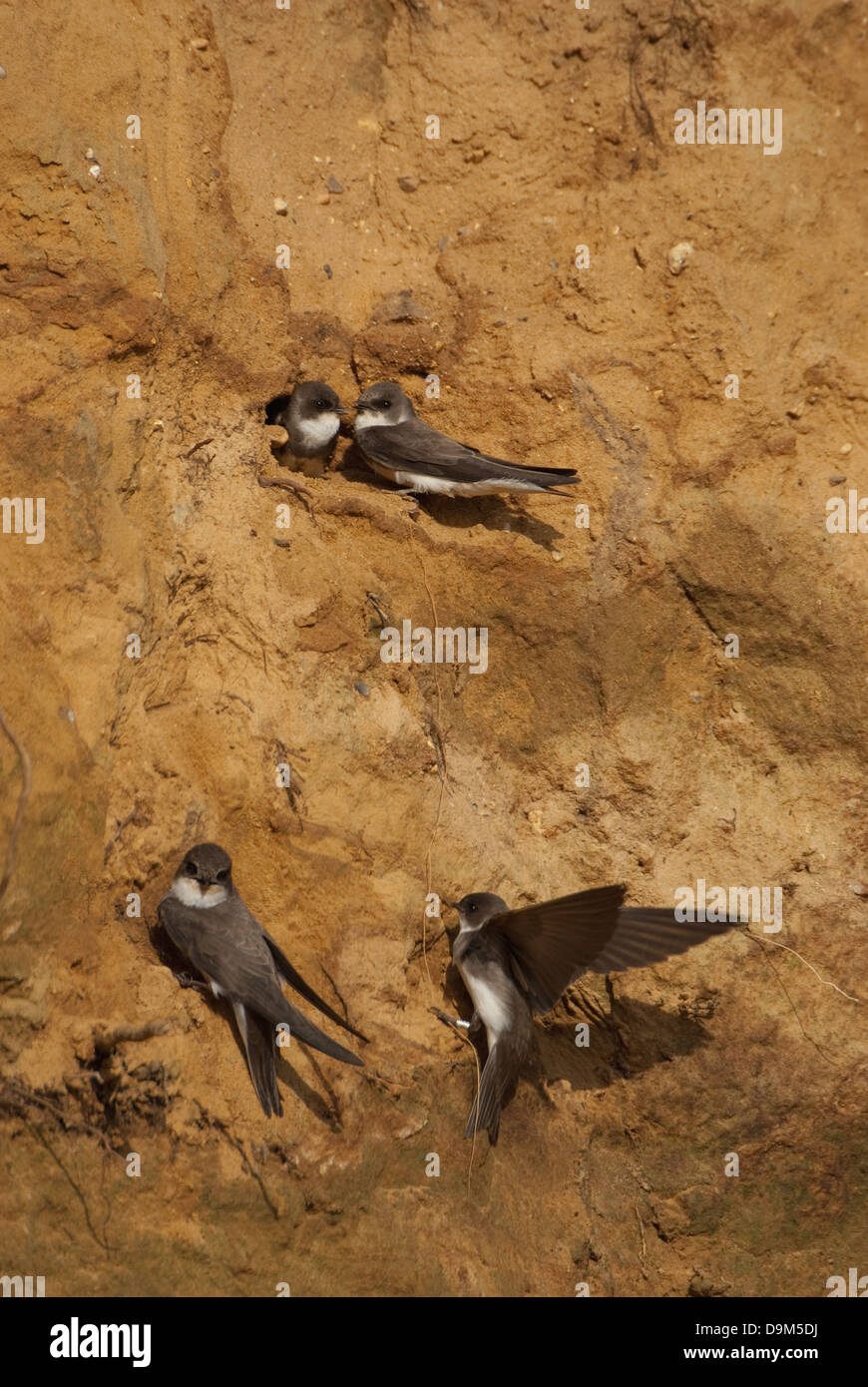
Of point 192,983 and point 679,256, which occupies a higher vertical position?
point 679,256

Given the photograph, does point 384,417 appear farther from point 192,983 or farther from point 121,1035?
point 121,1035

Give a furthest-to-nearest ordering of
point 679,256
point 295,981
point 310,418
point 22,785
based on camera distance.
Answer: point 679,256
point 310,418
point 295,981
point 22,785

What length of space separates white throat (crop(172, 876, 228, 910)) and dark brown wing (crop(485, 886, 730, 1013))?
0.98 meters

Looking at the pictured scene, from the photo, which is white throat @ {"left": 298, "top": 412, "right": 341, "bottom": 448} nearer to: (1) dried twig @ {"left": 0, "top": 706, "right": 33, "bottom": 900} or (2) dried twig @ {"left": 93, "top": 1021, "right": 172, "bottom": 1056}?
(1) dried twig @ {"left": 0, "top": 706, "right": 33, "bottom": 900}

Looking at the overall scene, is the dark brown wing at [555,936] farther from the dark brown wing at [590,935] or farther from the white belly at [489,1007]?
the white belly at [489,1007]

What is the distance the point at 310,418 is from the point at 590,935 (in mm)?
2496

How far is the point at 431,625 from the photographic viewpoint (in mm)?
4891

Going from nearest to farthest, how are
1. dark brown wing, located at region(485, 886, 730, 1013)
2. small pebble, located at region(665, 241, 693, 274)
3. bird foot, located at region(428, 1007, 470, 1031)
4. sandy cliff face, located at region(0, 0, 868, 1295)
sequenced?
sandy cliff face, located at region(0, 0, 868, 1295) < dark brown wing, located at region(485, 886, 730, 1013) < bird foot, located at region(428, 1007, 470, 1031) < small pebble, located at region(665, 241, 693, 274)

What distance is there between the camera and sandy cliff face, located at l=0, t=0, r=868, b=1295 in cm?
375

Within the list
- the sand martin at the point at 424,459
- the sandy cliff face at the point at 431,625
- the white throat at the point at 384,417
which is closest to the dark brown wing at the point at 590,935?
the sandy cliff face at the point at 431,625

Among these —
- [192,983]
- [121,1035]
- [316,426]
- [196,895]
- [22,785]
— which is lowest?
[121,1035]

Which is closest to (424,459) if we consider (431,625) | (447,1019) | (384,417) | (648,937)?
(384,417)

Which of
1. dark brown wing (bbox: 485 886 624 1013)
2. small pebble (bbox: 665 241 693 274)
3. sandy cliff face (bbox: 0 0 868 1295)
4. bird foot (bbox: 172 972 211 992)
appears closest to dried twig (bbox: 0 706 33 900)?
sandy cliff face (bbox: 0 0 868 1295)

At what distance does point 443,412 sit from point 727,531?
1371 mm
